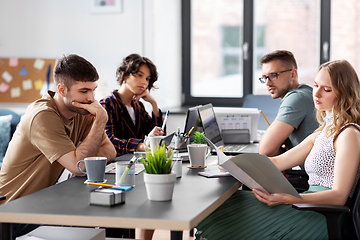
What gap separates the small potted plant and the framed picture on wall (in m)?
3.23

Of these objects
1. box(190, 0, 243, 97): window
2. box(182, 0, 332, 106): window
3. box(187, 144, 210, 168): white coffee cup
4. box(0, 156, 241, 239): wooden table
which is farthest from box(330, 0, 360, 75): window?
box(0, 156, 241, 239): wooden table

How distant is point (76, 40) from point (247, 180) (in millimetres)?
3367

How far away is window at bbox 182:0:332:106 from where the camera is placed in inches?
172

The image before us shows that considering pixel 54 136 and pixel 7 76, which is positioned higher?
pixel 7 76

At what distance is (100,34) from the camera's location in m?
4.33

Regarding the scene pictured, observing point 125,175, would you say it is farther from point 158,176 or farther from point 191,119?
point 191,119

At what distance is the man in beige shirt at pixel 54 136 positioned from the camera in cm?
174

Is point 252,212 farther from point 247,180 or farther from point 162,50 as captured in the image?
point 162,50

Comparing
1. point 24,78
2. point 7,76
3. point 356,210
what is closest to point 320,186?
point 356,210

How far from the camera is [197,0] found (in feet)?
15.1

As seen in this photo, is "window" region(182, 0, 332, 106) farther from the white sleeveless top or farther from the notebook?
the white sleeveless top

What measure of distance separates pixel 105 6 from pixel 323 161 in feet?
10.6

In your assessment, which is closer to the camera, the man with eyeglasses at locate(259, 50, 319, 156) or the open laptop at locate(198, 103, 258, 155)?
the man with eyeglasses at locate(259, 50, 319, 156)

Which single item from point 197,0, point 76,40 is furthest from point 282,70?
point 76,40
